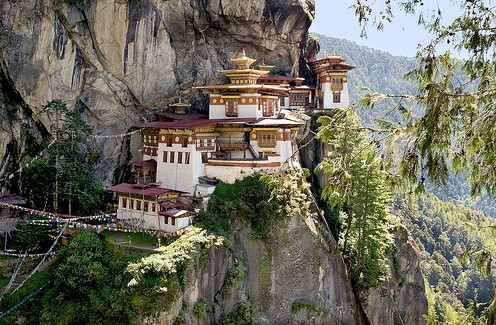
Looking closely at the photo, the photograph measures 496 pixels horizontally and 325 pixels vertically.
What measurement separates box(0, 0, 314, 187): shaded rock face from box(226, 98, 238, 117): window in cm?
424

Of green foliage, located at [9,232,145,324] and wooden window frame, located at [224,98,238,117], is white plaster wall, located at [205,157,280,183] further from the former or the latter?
green foliage, located at [9,232,145,324]

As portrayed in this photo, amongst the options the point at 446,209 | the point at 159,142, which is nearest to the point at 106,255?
the point at 159,142

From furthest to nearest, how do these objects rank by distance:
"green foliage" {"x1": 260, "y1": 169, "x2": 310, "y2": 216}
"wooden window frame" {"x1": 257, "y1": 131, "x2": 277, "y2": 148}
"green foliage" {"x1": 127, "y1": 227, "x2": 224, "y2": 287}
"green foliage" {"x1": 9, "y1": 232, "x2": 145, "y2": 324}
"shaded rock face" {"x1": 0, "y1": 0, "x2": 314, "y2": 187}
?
"wooden window frame" {"x1": 257, "y1": 131, "x2": 277, "y2": 148}
"shaded rock face" {"x1": 0, "y1": 0, "x2": 314, "y2": 187}
"green foliage" {"x1": 260, "y1": 169, "x2": 310, "y2": 216}
"green foliage" {"x1": 127, "y1": 227, "x2": 224, "y2": 287}
"green foliage" {"x1": 9, "y1": 232, "x2": 145, "y2": 324}

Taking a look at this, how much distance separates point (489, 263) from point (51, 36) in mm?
27146

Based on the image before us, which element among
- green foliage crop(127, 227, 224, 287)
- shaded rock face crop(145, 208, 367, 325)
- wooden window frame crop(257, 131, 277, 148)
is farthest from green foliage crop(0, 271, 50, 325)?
wooden window frame crop(257, 131, 277, 148)

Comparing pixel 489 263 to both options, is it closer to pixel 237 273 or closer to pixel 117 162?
pixel 237 273

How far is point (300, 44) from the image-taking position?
133 feet

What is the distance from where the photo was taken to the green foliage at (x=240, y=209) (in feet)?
75.9

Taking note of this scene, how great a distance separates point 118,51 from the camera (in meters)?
30.1

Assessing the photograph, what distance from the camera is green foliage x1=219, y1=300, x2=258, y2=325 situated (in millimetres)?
21734

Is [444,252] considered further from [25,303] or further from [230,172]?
[25,303]

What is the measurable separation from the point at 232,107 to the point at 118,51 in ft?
26.3

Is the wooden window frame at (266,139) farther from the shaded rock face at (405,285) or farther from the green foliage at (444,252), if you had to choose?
the green foliage at (444,252)

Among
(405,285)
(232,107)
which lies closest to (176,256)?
(232,107)
